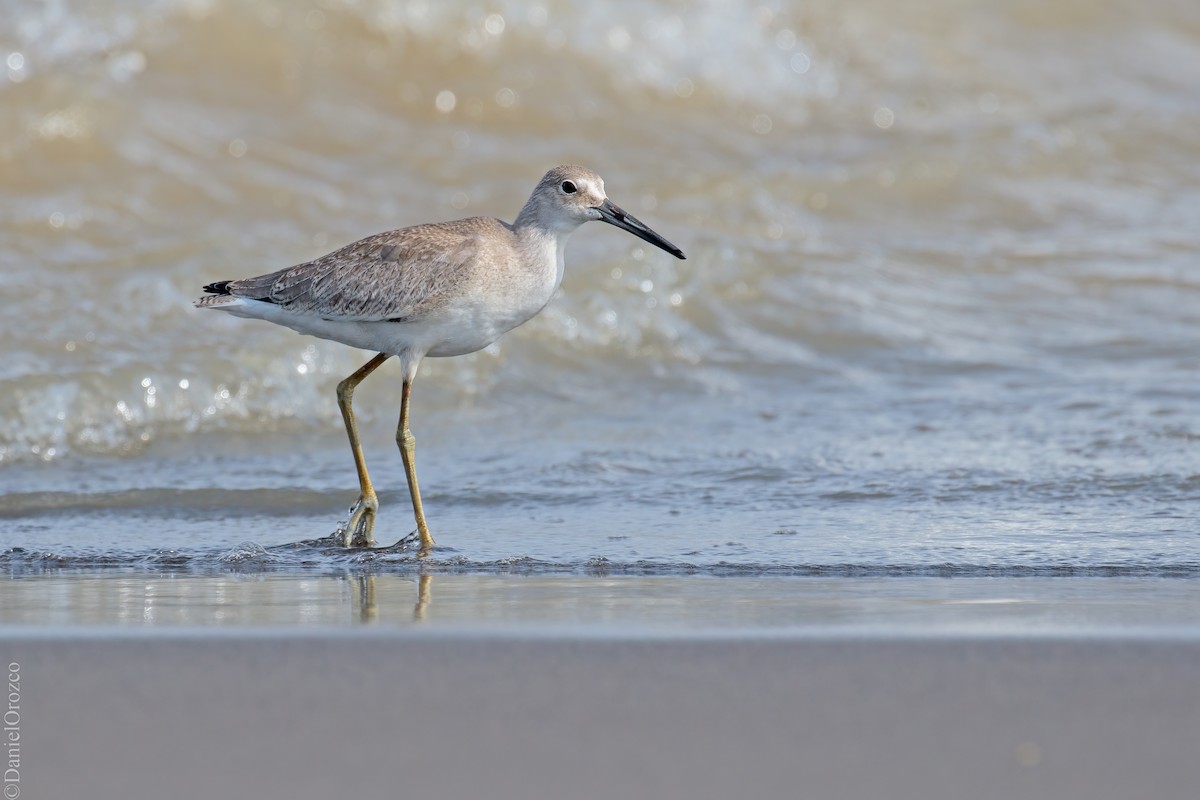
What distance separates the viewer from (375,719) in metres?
3.68

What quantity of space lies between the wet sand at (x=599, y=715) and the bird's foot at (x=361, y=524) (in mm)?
1826

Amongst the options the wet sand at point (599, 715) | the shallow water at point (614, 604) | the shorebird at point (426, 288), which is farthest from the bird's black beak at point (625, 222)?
the wet sand at point (599, 715)

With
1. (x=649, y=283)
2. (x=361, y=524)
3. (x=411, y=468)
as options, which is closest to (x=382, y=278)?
(x=411, y=468)

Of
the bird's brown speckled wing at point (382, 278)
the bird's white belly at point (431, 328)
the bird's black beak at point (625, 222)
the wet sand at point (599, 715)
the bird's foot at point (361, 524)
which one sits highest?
the bird's black beak at point (625, 222)

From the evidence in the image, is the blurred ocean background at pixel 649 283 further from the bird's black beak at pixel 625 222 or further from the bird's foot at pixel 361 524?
the bird's black beak at pixel 625 222

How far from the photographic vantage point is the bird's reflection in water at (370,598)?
4801mm

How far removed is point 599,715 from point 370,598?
1.65 meters

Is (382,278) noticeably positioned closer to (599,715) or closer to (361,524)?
(361,524)

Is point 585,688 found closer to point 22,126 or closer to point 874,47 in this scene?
point 22,126

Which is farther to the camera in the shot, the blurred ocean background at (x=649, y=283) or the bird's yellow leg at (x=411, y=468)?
the blurred ocean background at (x=649, y=283)

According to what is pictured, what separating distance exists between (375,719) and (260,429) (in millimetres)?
4790

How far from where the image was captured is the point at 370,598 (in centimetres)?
518

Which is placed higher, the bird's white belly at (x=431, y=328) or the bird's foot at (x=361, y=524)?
the bird's white belly at (x=431, y=328)

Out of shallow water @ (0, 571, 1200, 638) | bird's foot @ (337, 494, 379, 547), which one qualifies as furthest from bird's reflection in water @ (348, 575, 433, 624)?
bird's foot @ (337, 494, 379, 547)
